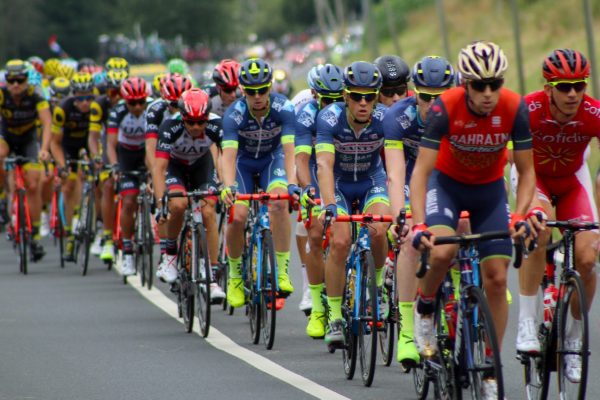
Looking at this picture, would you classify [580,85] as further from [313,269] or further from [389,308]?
[313,269]

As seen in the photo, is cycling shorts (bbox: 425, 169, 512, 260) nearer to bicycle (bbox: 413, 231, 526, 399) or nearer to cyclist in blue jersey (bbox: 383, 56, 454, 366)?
bicycle (bbox: 413, 231, 526, 399)

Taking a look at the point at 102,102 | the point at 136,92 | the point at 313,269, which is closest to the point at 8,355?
the point at 313,269

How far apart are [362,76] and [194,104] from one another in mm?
2750

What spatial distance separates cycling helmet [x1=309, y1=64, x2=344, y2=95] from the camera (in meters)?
12.7

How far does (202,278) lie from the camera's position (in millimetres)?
12859

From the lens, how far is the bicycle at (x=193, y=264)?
12.8m

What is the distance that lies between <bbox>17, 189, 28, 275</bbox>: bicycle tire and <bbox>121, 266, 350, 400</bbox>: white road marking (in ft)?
10.7

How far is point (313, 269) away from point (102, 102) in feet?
24.3

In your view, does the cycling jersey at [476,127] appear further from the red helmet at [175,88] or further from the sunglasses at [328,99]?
the red helmet at [175,88]

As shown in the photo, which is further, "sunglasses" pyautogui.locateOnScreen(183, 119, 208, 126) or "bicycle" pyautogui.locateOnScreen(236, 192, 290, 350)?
"sunglasses" pyautogui.locateOnScreen(183, 119, 208, 126)

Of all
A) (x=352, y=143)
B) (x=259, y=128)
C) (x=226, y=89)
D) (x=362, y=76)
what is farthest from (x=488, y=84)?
(x=226, y=89)

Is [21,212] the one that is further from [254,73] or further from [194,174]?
[254,73]

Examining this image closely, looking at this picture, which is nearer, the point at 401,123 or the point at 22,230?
the point at 401,123

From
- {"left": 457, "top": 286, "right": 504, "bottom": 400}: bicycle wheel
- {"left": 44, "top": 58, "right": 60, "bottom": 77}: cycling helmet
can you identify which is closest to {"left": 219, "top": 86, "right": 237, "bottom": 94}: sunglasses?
{"left": 457, "top": 286, "right": 504, "bottom": 400}: bicycle wheel
